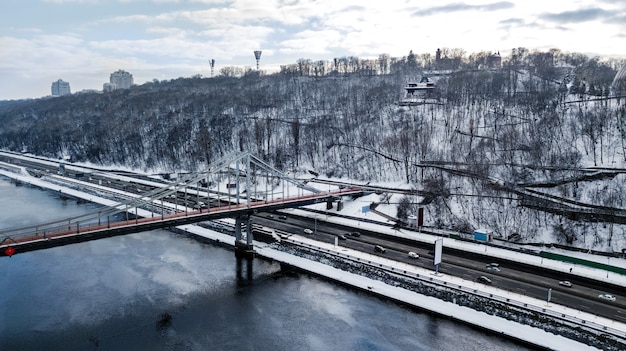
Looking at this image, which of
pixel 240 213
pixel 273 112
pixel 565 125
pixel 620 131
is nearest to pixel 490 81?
pixel 565 125

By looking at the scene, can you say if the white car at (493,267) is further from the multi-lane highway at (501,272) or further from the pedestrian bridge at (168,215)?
the pedestrian bridge at (168,215)

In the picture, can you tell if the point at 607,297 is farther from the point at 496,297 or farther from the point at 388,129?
the point at 388,129

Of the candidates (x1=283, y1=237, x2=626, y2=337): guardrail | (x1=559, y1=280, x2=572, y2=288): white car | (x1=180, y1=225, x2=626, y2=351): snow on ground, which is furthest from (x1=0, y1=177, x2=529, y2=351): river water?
(x1=559, y1=280, x2=572, y2=288): white car

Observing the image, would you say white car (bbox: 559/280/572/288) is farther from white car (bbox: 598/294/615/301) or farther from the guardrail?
the guardrail

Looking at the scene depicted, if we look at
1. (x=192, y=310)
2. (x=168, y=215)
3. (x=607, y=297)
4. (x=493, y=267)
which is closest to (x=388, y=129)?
(x=493, y=267)

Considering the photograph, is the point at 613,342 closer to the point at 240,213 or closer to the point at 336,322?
the point at 336,322
